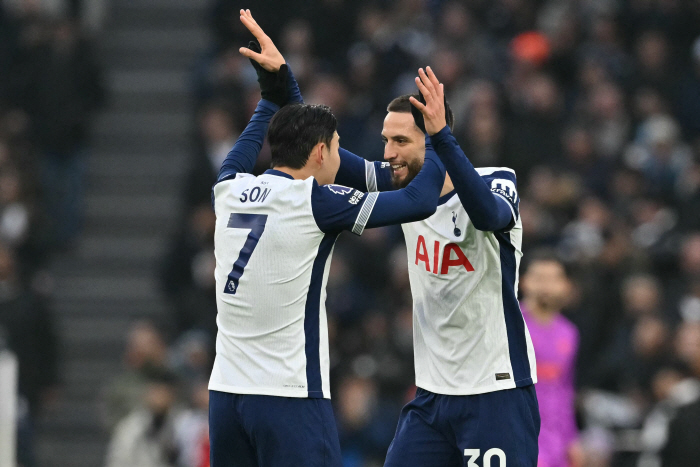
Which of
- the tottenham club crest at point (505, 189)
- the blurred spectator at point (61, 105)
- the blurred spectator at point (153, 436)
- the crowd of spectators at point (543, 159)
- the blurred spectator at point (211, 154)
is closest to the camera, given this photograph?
the tottenham club crest at point (505, 189)

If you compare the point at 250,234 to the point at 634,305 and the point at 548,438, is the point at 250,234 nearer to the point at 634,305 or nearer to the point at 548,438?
the point at 548,438

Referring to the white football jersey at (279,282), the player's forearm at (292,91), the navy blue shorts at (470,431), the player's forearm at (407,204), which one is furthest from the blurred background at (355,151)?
the white football jersey at (279,282)

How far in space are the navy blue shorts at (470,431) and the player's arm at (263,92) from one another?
1505mm

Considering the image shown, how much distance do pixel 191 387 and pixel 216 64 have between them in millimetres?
4818

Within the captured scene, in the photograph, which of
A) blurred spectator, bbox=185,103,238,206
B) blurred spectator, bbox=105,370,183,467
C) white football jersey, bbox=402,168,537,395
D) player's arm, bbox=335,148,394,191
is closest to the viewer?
white football jersey, bbox=402,168,537,395

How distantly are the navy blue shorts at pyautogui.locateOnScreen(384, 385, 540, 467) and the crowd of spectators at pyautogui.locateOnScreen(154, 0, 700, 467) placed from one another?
121 inches

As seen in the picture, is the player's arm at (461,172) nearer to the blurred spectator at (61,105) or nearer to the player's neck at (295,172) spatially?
the player's neck at (295,172)

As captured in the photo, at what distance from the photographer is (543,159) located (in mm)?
12484

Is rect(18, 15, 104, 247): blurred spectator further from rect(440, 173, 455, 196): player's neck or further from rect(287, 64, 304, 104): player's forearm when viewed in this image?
rect(440, 173, 455, 196): player's neck

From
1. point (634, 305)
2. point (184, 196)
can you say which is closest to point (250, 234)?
point (634, 305)

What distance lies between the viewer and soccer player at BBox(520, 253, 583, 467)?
841 cm

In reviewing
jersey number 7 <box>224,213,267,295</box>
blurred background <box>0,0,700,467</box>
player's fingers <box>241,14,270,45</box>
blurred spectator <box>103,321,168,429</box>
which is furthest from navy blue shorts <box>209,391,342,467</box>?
blurred spectator <box>103,321,168,429</box>

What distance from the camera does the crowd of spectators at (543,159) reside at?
34.9ft

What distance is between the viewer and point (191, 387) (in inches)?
477
